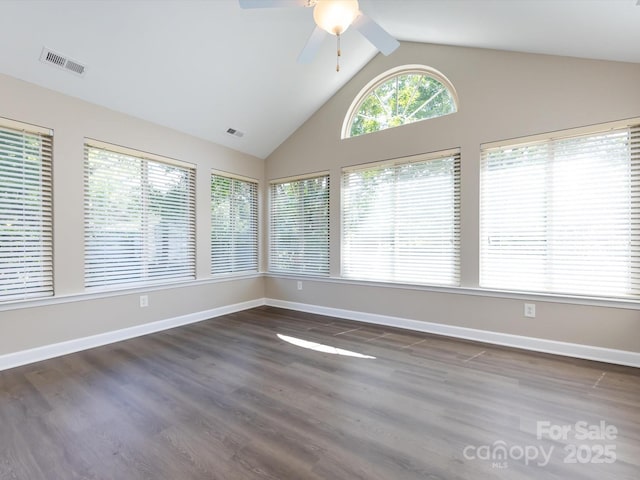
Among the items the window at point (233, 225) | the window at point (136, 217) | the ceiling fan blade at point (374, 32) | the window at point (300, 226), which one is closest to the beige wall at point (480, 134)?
the window at point (300, 226)

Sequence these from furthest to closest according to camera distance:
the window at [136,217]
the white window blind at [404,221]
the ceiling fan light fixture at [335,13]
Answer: the white window blind at [404,221] → the window at [136,217] → the ceiling fan light fixture at [335,13]

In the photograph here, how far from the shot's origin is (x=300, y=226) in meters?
4.91

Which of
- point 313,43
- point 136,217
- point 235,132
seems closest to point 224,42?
point 313,43

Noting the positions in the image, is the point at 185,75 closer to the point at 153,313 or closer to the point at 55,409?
the point at 153,313

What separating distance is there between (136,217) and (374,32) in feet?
10.6

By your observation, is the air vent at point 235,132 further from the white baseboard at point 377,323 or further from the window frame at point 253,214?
the white baseboard at point 377,323

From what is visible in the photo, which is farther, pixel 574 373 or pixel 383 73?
pixel 383 73

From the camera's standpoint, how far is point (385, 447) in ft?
5.36

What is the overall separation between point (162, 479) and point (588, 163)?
4.09 m

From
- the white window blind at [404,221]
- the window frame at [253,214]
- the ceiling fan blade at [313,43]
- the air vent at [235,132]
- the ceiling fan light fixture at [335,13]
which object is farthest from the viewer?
the window frame at [253,214]

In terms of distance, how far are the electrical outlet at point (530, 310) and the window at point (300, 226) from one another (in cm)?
254

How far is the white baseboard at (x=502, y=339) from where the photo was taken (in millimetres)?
2704

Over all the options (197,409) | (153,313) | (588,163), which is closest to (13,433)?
(197,409)

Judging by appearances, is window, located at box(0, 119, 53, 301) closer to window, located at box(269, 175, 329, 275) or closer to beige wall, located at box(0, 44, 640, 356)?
beige wall, located at box(0, 44, 640, 356)
